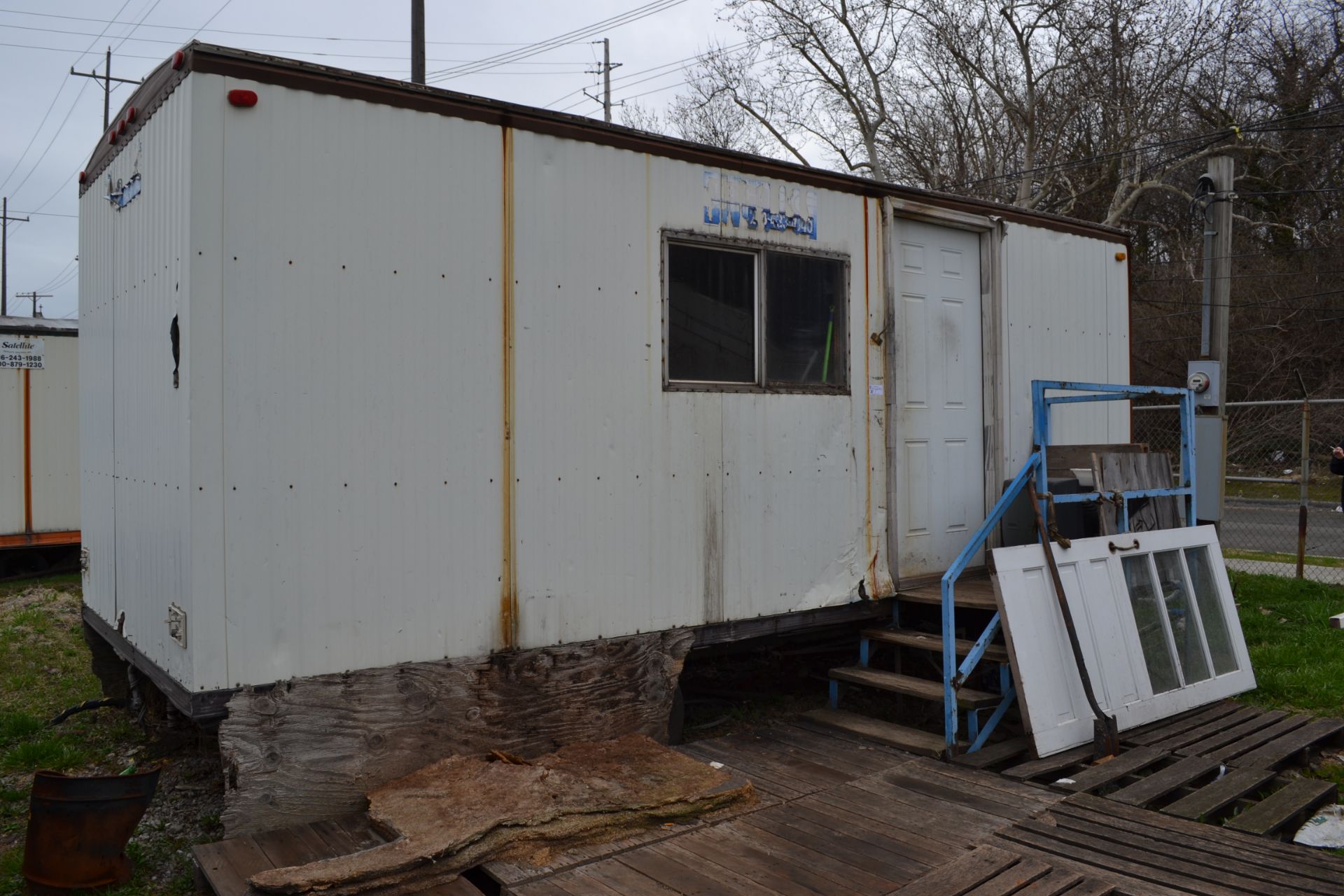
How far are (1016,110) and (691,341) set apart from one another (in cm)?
1995

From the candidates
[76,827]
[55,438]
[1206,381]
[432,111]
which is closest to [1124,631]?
Answer: [1206,381]

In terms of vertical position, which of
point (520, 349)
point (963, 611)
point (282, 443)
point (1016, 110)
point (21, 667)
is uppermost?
point (1016, 110)

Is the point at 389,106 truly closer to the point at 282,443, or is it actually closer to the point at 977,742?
the point at 282,443

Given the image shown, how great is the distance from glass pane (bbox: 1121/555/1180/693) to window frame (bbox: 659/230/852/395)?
6.23 ft

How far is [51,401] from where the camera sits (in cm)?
1077

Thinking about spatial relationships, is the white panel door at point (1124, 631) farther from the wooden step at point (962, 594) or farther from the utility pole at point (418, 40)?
the utility pole at point (418, 40)

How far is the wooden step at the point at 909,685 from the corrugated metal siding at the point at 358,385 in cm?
221

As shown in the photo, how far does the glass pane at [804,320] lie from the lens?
557 cm

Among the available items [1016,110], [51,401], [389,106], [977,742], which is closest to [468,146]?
[389,106]

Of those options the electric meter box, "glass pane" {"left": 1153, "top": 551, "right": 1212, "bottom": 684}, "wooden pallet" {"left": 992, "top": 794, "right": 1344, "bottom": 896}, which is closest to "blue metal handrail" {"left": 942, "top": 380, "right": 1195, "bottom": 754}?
"glass pane" {"left": 1153, "top": 551, "right": 1212, "bottom": 684}

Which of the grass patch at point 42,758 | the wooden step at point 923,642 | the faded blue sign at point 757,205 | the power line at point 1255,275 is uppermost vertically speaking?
the power line at point 1255,275

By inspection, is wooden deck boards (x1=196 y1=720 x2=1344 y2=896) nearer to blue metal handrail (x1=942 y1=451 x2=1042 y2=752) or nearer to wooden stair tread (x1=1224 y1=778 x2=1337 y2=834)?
wooden stair tread (x1=1224 y1=778 x2=1337 y2=834)

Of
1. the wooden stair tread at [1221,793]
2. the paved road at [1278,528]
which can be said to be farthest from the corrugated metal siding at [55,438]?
the paved road at [1278,528]

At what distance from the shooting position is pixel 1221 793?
172 inches
